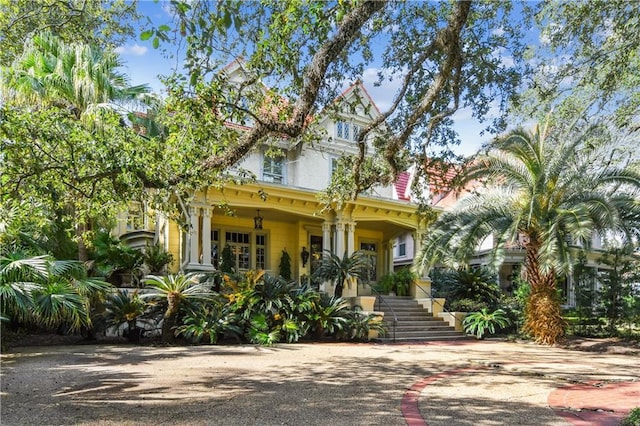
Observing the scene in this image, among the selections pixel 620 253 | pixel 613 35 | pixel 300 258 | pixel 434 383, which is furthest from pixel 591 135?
pixel 300 258

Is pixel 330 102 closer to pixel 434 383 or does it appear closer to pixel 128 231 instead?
pixel 434 383

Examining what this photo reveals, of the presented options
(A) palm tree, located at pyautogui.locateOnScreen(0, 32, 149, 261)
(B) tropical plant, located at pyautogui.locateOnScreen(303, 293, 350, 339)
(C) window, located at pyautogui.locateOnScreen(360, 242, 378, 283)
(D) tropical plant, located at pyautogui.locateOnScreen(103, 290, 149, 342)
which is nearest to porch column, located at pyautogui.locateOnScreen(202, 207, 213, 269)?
(D) tropical plant, located at pyautogui.locateOnScreen(103, 290, 149, 342)

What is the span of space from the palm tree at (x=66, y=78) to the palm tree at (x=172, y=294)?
6.77 feet

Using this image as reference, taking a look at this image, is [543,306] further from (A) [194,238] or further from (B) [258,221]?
(A) [194,238]

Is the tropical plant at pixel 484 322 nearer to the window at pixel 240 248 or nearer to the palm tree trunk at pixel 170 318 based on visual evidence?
the window at pixel 240 248

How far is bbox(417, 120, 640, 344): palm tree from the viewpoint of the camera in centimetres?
1267

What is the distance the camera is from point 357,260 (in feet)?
50.2

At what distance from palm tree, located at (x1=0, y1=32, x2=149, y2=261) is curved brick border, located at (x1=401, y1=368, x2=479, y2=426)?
682 cm

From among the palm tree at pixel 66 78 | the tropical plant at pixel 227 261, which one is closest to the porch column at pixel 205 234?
the tropical plant at pixel 227 261

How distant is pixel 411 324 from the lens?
1549 cm

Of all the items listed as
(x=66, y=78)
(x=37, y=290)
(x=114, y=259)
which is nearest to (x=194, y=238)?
(x=114, y=259)

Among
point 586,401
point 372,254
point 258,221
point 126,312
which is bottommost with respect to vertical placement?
point 586,401

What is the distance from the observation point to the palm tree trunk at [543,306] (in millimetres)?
13859

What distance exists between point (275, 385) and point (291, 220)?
40.4 ft
